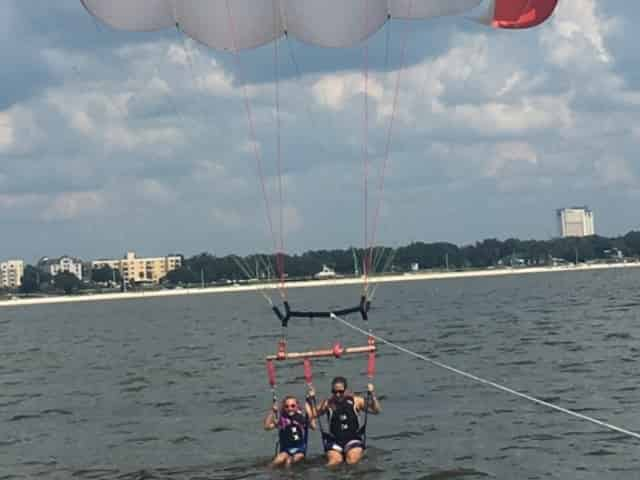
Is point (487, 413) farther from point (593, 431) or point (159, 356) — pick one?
point (159, 356)

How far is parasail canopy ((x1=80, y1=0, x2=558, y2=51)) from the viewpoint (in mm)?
19344

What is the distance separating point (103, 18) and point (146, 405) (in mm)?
14179

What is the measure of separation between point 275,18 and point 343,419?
24.3 feet

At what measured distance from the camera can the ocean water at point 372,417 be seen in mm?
19578

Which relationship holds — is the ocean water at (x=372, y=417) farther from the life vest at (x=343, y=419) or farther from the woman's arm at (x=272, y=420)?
the woman's arm at (x=272, y=420)

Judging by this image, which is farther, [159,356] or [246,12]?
[159,356]

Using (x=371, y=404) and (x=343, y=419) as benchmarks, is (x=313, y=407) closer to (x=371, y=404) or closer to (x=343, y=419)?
(x=343, y=419)

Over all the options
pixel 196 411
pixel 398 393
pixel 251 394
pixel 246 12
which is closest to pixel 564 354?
pixel 398 393

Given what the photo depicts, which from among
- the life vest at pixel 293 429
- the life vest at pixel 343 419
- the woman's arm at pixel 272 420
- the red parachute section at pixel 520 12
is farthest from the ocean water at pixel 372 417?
the red parachute section at pixel 520 12

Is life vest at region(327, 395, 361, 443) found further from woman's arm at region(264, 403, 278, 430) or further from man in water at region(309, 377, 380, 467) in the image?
woman's arm at region(264, 403, 278, 430)

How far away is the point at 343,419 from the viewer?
18.3 m

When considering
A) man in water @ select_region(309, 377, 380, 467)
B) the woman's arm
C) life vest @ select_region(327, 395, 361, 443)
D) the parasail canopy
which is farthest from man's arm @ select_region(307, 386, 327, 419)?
the parasail canopy

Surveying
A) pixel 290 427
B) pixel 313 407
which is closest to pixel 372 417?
pixel 290 427

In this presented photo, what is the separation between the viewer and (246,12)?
19438 mm
